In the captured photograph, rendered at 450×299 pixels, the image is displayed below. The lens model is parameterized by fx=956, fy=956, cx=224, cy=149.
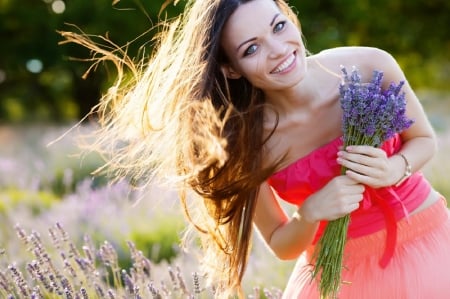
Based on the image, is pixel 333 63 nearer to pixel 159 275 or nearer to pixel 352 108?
pixel 352 108

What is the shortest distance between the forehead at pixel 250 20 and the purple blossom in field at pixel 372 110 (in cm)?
34

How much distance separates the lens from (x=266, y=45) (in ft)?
9.62

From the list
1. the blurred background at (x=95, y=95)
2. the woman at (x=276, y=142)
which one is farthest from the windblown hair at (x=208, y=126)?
the blurred background at (x=95, y=95)

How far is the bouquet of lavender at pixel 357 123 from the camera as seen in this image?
2.71 m

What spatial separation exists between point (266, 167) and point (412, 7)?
1739 centimetres

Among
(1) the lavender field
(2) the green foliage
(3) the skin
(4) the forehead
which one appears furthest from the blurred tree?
(4) the forehead

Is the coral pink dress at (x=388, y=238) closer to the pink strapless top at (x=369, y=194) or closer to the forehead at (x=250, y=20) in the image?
the pink strapless top at (x=369, y=194)

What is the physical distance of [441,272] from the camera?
3.02 m

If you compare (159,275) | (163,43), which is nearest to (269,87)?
(163,43)

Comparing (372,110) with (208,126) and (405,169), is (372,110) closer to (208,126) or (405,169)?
(405,169)

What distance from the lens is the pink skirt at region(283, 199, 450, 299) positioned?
3.01 meters

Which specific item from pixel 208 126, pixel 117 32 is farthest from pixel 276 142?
pixel 117 32

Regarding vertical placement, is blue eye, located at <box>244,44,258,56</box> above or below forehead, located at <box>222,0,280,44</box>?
below

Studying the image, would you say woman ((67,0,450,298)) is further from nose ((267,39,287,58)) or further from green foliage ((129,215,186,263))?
green foliage ((129,215,186,263))
